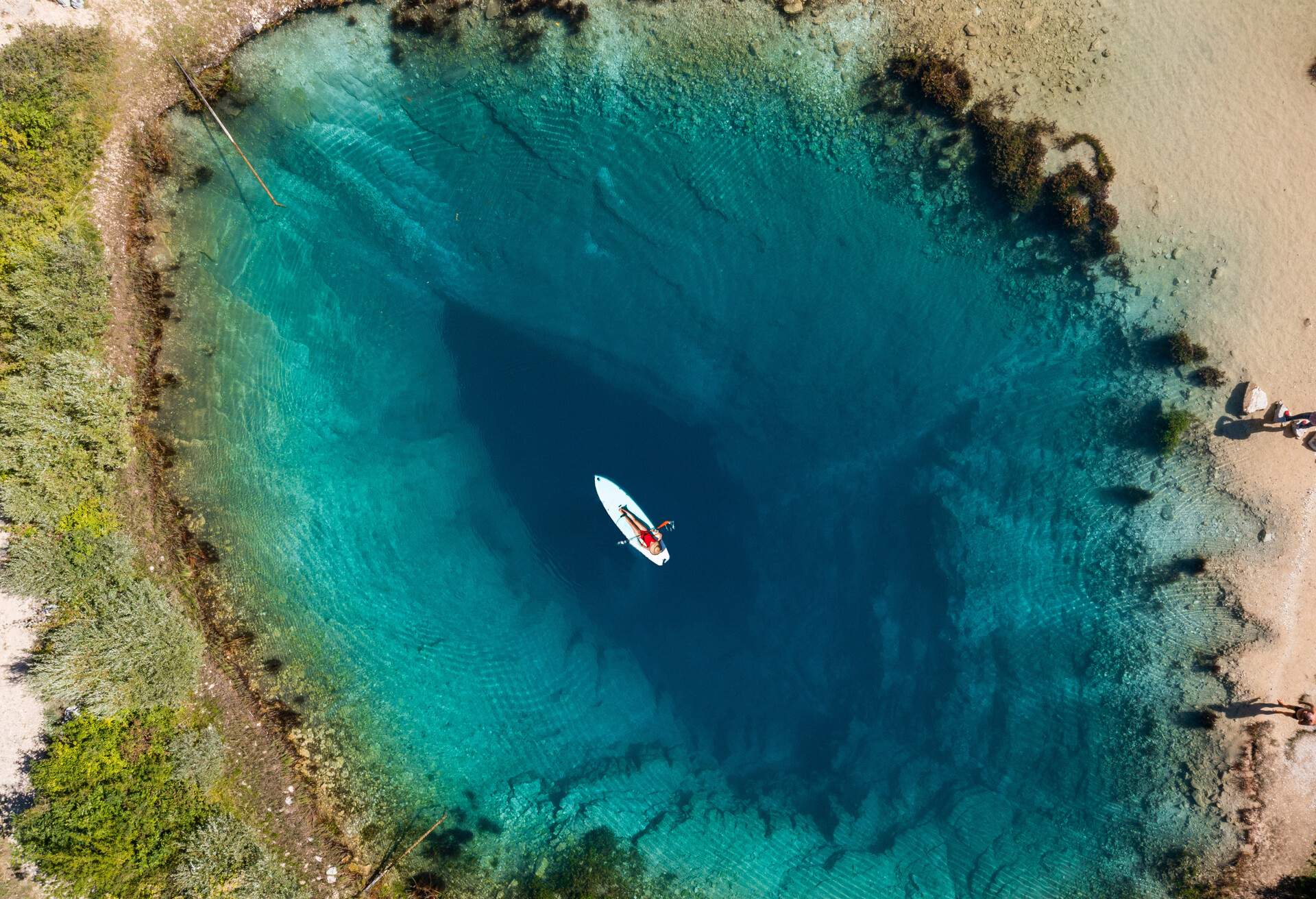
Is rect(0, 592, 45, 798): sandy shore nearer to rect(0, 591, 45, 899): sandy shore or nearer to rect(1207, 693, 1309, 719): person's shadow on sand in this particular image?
rect(0, 591, 45, 899): sandy shore

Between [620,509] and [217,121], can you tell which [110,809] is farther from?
[217,121]

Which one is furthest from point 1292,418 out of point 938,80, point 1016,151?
point 938,80

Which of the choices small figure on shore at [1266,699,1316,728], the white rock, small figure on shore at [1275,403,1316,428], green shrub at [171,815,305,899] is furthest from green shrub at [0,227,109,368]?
small figure on shore at [1266,699,1316,728]

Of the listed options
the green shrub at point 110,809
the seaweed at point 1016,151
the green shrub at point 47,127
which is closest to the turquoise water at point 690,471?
the seaweed at point 1016,151

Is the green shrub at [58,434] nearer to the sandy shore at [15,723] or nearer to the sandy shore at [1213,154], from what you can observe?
the sandy shore at [15,723]

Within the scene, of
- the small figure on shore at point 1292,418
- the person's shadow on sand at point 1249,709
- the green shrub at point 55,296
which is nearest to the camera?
the small figure on shore at point 1292,418

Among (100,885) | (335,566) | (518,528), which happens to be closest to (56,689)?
(100,885)
